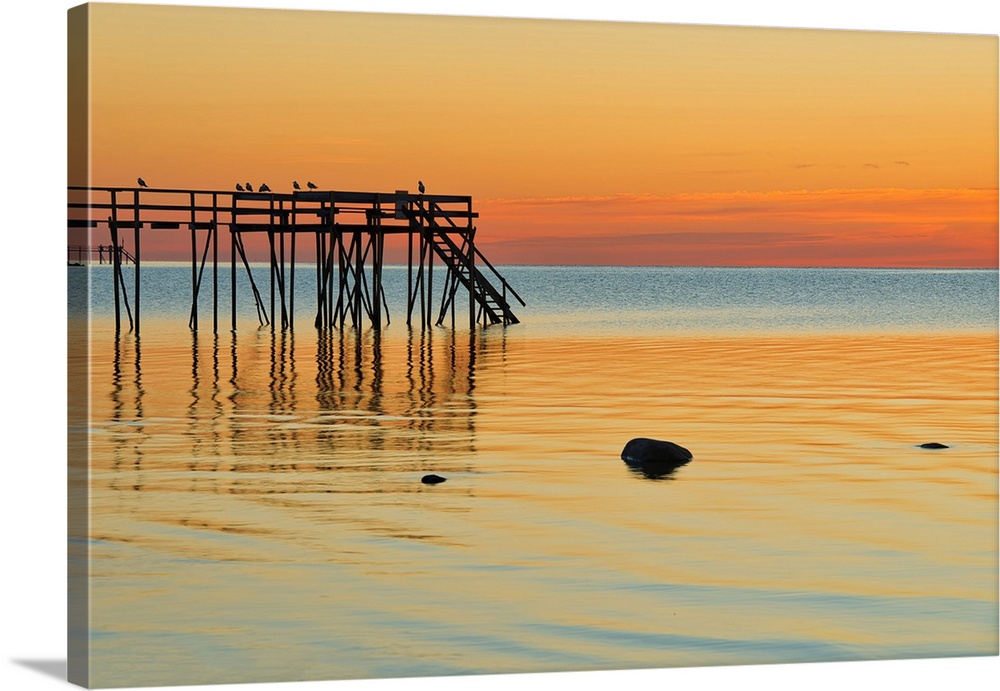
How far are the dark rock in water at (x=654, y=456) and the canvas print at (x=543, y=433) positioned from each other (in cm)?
4

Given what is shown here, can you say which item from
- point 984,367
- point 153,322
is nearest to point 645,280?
point 153,322

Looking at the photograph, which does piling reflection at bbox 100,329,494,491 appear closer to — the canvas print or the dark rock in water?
the canvas print

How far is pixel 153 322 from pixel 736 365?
18.8 metres

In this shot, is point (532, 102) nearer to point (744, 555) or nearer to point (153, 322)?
point (744, 555)

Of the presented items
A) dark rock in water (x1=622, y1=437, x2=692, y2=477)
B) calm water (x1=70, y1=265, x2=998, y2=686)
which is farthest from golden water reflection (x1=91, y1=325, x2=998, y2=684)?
dark rock in water (x1=622, y1=437, x2=692, y2=477)

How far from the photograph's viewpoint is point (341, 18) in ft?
38.0

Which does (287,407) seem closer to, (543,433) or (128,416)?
(128,416)

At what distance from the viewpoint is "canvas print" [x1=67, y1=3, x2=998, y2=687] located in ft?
34.3

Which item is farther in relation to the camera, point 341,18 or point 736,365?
point 736,365

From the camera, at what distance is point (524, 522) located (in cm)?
1344

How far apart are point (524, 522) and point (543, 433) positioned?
5.62 m

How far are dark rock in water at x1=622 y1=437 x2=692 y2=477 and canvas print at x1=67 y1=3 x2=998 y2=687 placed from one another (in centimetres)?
4

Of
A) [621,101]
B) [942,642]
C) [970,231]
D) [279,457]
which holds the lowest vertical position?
[942,642]

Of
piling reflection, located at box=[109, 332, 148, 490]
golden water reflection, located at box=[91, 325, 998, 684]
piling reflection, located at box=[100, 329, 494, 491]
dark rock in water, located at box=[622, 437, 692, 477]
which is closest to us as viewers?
golden water reflection, located at box=[91, 325, 998, 684]
